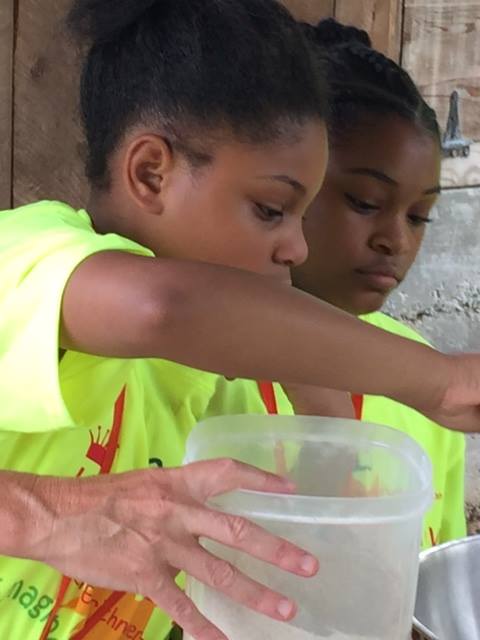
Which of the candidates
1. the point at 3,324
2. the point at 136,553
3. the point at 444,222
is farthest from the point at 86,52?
the point at 444,222

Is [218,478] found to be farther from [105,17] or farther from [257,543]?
[105,17]

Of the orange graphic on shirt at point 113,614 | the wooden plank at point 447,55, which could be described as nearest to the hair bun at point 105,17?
the orange graphic on shirt at point 113,614

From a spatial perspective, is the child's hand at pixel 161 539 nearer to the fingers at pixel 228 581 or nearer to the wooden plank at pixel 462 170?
the fingers at pixel 228 581

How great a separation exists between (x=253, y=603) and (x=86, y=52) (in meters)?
0.58

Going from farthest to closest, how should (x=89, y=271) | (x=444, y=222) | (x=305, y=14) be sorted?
1. (x=444, y=222)
2. (x=305, y=14)
3. (x=89, y=271)

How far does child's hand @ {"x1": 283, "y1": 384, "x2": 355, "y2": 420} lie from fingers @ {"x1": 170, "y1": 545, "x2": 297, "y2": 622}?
1.16 ft

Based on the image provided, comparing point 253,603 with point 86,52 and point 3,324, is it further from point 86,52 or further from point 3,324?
point 86,52

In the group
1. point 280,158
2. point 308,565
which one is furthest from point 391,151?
point 308,565

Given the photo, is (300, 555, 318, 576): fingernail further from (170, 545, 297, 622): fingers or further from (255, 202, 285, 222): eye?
(255, 202, 285, 222): eye

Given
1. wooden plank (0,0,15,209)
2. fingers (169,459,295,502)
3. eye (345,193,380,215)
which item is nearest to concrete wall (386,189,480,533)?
eye (345,193,380,215)

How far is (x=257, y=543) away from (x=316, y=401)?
0.37m

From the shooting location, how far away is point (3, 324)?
567 mm

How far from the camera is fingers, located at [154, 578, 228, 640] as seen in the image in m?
0.53

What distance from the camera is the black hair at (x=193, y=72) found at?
0.77m
